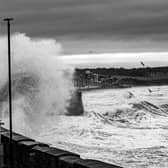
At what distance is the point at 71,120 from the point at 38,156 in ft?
45.0

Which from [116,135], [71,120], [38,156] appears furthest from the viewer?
[71,120]

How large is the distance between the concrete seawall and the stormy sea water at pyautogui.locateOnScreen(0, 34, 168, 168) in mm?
4470

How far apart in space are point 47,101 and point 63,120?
1.32 meters

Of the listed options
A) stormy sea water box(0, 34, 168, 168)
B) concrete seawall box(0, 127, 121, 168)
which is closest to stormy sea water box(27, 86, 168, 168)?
stormy sea water box(0, 34, 168, 168)

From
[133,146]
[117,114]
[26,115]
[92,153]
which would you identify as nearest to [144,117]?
[117,114]

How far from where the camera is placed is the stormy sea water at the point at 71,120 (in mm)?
11523

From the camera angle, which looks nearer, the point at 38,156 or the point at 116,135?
the point at 38,156

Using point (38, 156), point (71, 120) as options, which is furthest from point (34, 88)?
point (38, 156)

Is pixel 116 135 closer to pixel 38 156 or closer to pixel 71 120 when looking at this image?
pixel 71 120

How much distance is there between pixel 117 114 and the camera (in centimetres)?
2133

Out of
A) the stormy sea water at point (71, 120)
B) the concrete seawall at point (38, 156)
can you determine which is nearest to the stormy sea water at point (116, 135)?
the stormy sea water at point (71, 120)

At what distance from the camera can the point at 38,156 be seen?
5027 mm

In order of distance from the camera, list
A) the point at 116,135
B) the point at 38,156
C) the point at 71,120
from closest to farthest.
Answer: the point at 38,156 → the point at 116,135 → the point at 71,120

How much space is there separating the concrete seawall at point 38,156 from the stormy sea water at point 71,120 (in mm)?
4470
